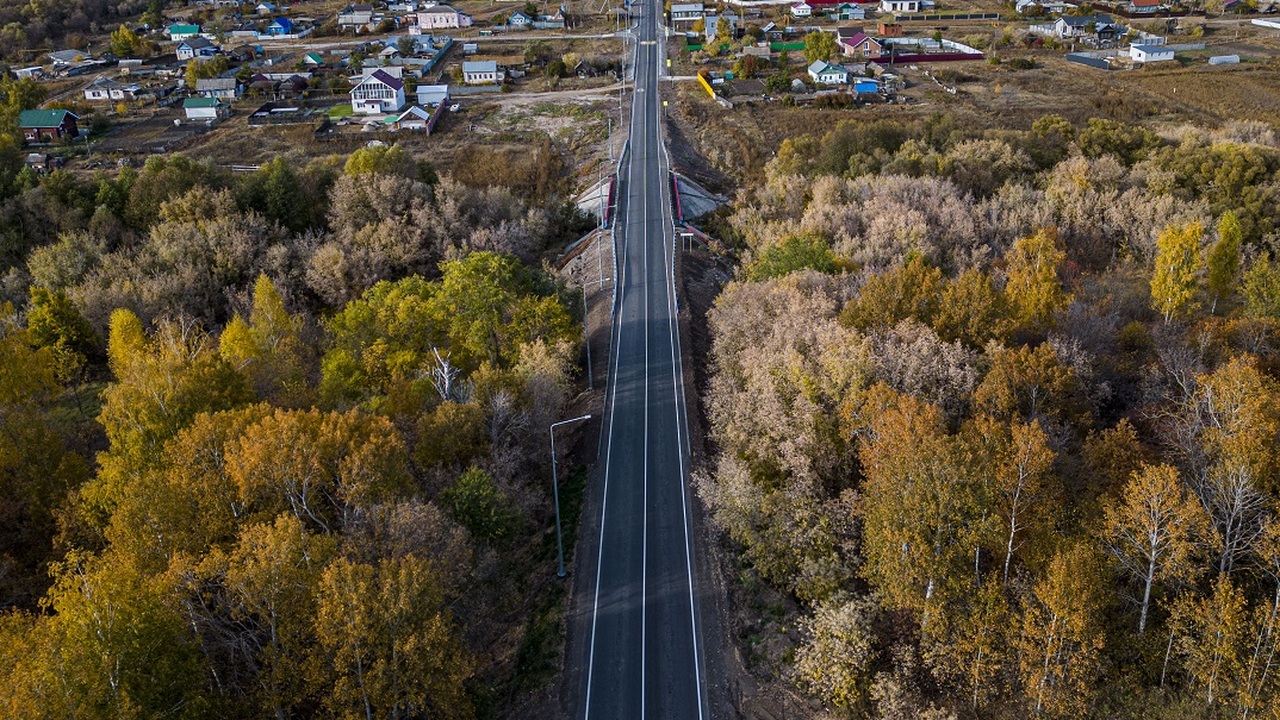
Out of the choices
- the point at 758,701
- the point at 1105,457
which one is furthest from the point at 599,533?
the point at 1105,457

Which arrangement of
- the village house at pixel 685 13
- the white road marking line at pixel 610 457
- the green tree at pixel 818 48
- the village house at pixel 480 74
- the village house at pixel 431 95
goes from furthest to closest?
the village house at pixel 685 13 → the green tree at pixel 818 48 → the village house at pixel 480 74 → the village house at pixel 431 95 → the white road marking line at pixel 610 457

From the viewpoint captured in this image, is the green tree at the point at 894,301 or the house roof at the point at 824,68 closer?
the green tree at the point at 894,301

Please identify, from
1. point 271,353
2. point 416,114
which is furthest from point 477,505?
point 416,114

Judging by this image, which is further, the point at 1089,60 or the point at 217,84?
the point at 1089,60

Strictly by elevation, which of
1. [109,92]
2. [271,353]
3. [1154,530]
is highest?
[109,92]

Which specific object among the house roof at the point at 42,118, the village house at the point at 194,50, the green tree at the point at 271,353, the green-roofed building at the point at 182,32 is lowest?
the green tree at the point at 271,353

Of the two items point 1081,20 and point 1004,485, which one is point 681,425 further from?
point 1081,20

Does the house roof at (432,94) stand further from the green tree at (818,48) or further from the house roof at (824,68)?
the green tree at (818,48)

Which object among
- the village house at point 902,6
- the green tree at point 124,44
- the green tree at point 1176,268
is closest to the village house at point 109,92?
the green tree at point 124,44

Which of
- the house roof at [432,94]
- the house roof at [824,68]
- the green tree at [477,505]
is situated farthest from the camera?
the house roof at [824,68]
